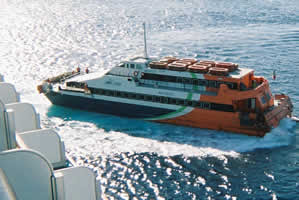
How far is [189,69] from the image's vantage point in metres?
40.0

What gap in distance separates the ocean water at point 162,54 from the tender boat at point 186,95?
3.33 ft

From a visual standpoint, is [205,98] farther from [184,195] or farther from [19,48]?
[19,48]

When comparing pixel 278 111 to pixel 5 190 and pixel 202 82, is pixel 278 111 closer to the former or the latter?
pixel 202 82

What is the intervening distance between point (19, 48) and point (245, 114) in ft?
138

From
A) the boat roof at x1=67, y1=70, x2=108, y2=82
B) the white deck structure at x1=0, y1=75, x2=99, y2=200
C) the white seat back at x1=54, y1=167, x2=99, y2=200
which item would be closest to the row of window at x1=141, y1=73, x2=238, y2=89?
the boat roof at x1=67, y1=70, x2=108, y2=82

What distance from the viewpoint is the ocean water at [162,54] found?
3052 cm

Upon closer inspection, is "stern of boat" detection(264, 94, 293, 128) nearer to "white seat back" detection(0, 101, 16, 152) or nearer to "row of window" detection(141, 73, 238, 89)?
"row of window" detection(141, 73, 238, 89)

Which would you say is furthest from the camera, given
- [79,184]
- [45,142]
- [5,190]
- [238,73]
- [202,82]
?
[202,82]

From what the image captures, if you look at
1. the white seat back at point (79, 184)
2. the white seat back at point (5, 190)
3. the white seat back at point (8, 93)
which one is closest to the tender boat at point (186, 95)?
the white seat back at point (8, 93)

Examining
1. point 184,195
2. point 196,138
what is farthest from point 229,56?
point 184,195

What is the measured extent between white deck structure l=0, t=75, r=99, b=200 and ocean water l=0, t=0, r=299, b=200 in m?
10.7

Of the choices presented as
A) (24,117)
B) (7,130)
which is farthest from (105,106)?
(7,130)

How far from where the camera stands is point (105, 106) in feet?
143

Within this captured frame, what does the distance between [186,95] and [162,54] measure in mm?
22849
